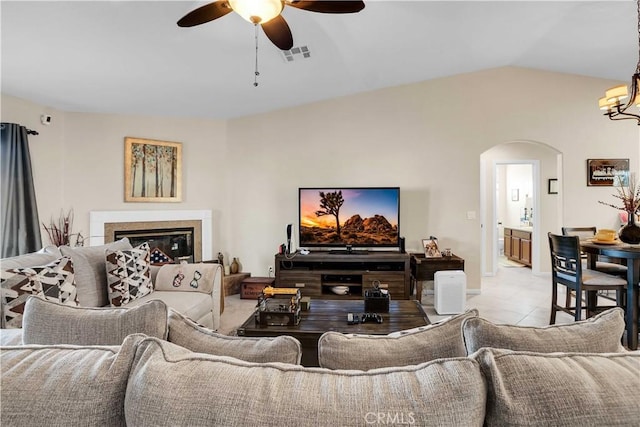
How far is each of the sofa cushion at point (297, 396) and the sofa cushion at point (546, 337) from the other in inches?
6.8

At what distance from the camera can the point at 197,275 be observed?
3.10m

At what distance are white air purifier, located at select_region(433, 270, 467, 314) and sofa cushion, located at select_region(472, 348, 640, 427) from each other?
334cm

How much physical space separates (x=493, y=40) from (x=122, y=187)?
4.93 meters

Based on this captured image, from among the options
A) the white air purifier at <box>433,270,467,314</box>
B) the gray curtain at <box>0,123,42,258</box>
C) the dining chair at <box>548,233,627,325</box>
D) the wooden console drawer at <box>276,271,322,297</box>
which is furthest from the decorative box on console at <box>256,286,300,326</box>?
the gray curtain at <box>0,123,42,258</box>

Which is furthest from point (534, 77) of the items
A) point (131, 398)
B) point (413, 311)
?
point (131, 398)

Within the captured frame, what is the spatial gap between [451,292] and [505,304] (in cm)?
92

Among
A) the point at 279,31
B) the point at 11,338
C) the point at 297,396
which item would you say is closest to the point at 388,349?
the point at 297,396

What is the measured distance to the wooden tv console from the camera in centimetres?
423

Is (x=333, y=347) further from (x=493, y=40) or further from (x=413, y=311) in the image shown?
(x=493, y=40)

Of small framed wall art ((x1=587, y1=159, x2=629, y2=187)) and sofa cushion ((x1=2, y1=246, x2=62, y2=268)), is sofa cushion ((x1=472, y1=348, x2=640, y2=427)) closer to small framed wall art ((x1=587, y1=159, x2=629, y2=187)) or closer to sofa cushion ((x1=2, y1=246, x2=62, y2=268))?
sofa cushion ((x1=2, y1=246, x2=62, y2=268))

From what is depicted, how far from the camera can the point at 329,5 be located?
209 centimetres

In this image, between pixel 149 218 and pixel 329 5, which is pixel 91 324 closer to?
pixel 329 5

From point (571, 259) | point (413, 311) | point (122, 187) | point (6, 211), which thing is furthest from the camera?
point (122, 187)

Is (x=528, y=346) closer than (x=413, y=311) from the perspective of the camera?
Yes
